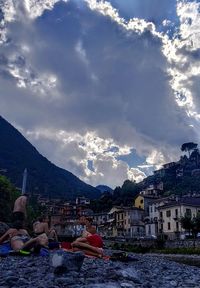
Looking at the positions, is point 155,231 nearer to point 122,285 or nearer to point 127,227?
point 127,227

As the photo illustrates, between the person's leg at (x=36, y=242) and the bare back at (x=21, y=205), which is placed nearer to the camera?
Answer: the person's leg at (x=36, y=242)

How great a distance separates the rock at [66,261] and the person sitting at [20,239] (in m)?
4.50

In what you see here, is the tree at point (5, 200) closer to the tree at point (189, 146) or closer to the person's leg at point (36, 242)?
the person's leg at point (36, 242)

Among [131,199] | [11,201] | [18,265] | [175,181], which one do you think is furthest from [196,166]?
[18,265]

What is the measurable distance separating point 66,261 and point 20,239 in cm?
549

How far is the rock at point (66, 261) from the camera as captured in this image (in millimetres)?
9461

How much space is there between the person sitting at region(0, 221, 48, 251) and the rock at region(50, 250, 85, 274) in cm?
450

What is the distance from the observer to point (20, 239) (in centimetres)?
1467

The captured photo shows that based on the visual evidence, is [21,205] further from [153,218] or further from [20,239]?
[153,218]

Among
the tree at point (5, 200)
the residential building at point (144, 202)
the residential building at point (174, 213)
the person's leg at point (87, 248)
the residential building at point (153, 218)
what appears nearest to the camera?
the person's leg at point (87, 248)

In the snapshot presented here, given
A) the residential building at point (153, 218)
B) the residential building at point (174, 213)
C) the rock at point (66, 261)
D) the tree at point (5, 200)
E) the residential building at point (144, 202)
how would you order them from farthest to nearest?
the residential building at point (144, 202) → the residential building at point (153, 218) → the residential building at point (174, 213) → the tree at point (5, 200) → the rock at point (66, 261)

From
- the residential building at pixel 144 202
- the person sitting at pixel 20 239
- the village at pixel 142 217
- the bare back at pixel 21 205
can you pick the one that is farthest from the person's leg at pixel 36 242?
the residential building at pixel 144 202

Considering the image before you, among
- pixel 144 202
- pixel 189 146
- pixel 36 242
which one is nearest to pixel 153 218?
pixel 144 202

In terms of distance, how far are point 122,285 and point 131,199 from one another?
446 ft
